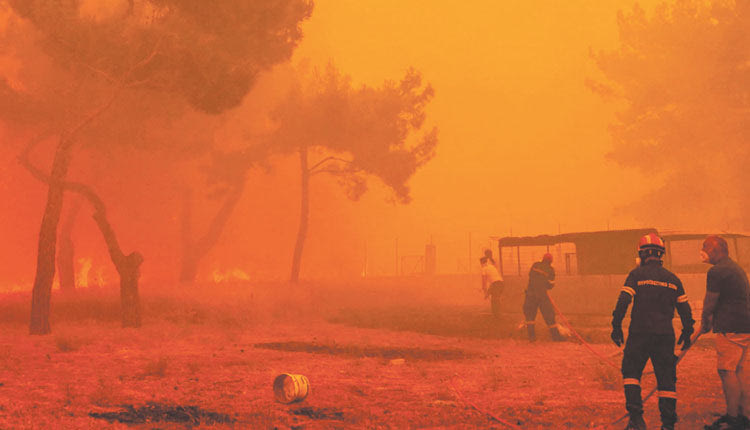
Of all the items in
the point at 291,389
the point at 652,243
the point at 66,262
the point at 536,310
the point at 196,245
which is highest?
the point at 196,245

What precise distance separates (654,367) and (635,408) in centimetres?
52

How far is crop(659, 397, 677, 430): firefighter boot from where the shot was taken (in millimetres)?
6621

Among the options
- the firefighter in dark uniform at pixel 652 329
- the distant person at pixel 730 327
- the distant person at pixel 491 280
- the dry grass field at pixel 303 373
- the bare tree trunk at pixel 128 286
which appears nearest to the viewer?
the firefighter in dark uniform at pixel 652 329

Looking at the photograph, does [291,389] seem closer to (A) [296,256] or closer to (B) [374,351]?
(B) [374,351]

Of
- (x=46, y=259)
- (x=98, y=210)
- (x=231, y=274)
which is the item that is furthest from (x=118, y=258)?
(x=231, y=274)

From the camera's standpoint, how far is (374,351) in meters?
14.4

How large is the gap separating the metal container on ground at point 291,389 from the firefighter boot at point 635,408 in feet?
13.4

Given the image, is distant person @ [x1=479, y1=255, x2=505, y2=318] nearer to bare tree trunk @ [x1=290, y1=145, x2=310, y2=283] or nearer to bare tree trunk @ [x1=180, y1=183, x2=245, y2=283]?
bare tree trunk @ [x1=290, y1=145, x2=310, y2=283]

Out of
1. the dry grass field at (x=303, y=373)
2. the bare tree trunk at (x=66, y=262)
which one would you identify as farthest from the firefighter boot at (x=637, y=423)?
the bare tree trunk at (x=66, y=262)

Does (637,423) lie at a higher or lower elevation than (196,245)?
lower

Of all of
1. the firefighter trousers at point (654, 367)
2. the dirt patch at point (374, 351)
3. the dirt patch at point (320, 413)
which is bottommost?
the dirt patch at point (320, 413)

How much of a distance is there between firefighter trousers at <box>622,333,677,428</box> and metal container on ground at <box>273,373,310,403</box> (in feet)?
13.4

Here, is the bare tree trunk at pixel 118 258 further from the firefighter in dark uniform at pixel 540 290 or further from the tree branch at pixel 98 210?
the firefighter in dark uniform at pixel 540 290

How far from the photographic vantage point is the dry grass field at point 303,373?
7.66 metres
